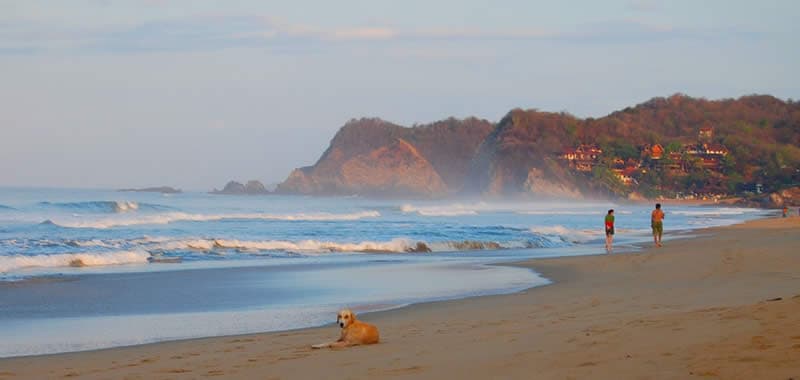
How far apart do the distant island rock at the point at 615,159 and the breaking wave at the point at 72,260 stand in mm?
80108

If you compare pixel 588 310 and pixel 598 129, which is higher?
pixel 598 129

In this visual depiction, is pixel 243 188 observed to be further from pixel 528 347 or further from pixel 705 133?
pixel 528 347

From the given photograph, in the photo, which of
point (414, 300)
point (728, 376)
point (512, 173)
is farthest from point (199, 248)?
point (512, 173)

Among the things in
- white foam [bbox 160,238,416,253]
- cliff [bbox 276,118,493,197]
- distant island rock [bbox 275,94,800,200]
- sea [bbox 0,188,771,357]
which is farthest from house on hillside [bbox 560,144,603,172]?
white foam [bbox 160,238,416,253]

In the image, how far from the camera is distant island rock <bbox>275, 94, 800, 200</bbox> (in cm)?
11788

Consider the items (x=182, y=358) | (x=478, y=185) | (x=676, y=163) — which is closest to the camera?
(x=182, y=358)

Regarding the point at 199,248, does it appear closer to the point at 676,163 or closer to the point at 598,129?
the point at 676,163

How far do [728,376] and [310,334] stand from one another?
4574 millimetres

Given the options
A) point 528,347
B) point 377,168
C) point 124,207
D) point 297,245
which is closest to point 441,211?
point 124,207

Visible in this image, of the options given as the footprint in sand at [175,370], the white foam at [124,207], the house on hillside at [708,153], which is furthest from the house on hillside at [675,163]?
the footprint in sand at [175,370]

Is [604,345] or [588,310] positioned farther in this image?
[588,310]

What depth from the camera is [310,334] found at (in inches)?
337

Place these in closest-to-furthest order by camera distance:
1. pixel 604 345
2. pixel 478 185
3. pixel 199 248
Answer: pixel 604 345, pixel 199 248, pixel 478 185

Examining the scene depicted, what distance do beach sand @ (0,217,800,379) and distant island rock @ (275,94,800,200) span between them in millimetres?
84155
